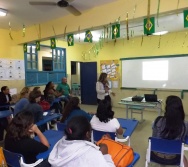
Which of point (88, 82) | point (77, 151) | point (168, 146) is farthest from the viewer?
point (88, 82)

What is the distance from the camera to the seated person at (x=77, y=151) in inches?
42.4

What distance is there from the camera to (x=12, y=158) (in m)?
1.62

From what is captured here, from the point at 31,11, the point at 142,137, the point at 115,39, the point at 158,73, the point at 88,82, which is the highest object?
the point at 31,11

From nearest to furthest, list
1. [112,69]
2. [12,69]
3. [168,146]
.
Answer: [168,146]
[12,69]
[112,69]

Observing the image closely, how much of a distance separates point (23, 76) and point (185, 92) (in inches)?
209

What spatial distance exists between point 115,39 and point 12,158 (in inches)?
112

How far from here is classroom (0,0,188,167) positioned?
3.15m

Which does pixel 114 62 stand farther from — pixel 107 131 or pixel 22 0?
pixel 107 131

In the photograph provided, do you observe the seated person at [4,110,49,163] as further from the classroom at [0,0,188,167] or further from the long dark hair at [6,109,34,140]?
the classroom at [0,0,188,167]

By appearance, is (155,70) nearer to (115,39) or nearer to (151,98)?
(151,98)

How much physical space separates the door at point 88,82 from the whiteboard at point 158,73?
1396 mm

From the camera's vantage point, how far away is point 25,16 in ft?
13.8

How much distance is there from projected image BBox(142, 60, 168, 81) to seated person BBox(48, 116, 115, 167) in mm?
5395

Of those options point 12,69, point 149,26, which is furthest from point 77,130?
point 12,69
